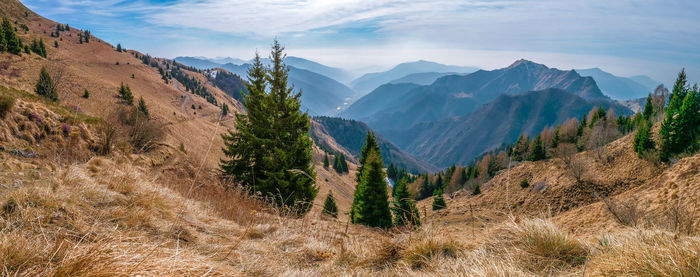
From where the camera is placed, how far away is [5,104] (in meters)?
7.02

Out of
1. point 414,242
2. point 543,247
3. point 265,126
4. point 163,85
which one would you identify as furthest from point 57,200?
point 163,85

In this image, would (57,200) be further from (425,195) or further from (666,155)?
(425,195)

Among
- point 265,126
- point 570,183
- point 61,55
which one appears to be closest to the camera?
point 265,126

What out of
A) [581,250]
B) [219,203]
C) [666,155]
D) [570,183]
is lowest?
[570,183]

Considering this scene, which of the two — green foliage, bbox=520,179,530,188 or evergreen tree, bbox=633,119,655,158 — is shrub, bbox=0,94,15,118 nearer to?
evergreen tree, bbox=633,119,655,158

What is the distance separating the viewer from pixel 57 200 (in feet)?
10.5

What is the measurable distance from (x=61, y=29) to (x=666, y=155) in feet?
635

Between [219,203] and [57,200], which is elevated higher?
[57,200]

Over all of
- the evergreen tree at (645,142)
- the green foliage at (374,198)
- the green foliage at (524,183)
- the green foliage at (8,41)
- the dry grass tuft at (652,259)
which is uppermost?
the green foliage at (8,41)

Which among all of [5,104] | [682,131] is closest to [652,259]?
[5,104]

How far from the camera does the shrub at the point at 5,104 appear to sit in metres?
6.90

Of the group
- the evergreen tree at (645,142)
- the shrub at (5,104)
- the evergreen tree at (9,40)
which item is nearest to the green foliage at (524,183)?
the evergreen tree at (645,142)

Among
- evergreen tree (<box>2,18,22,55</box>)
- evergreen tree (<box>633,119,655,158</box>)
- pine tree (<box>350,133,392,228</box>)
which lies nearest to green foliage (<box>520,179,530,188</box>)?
evergreen tree (<box>633,119,655,158</box>)

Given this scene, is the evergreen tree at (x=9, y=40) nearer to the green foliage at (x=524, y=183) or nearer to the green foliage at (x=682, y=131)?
the green foliage at (x=524, y=183)
